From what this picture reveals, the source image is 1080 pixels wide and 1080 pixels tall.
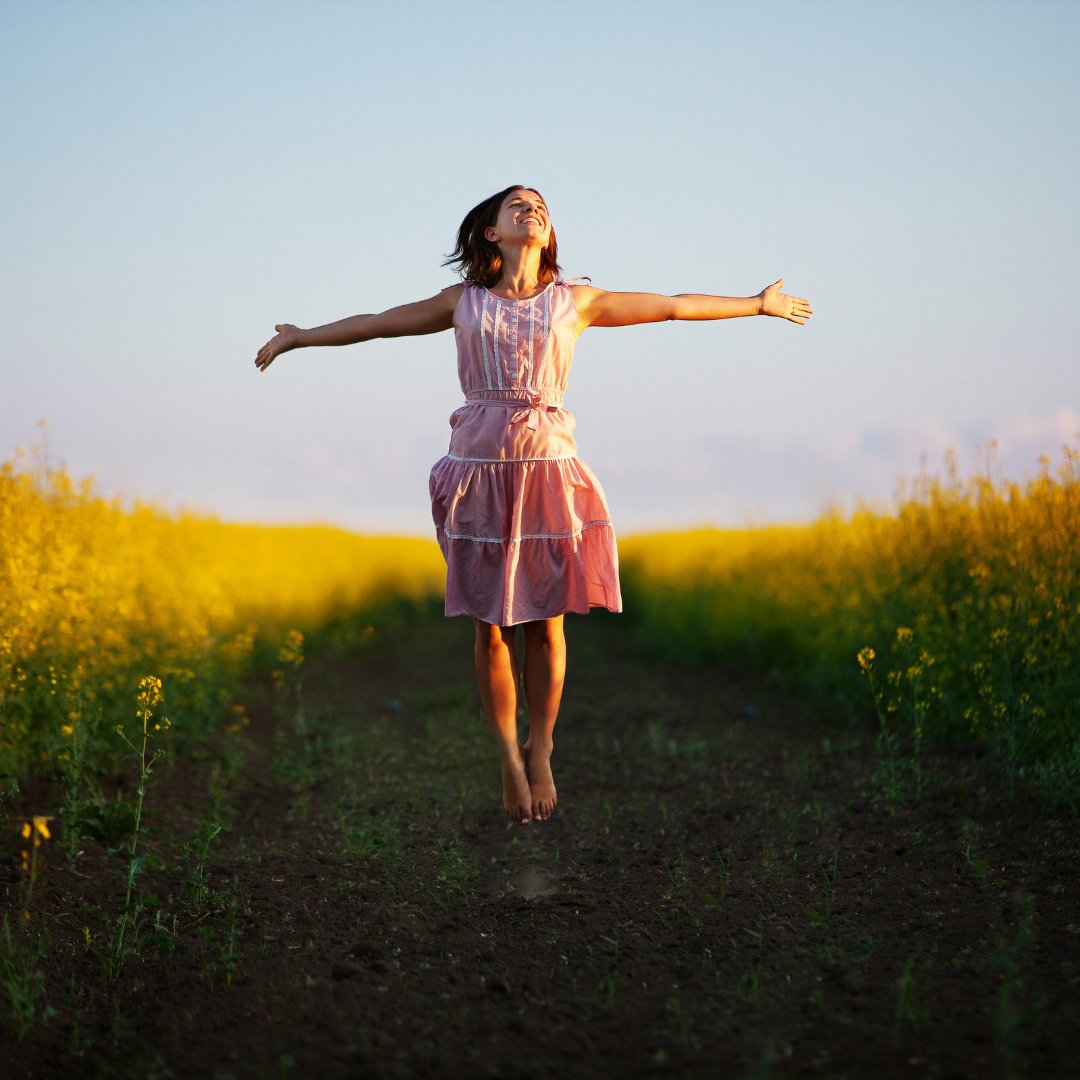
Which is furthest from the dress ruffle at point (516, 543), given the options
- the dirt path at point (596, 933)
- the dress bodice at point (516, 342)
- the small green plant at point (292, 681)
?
the small green plant at point (292, 681)

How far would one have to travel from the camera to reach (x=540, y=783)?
13.6 ft

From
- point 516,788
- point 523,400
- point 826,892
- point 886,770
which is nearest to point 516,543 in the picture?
point 523,400

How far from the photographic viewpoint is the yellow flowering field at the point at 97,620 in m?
5.24

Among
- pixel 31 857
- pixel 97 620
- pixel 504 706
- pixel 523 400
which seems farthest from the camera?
pixel 97 620

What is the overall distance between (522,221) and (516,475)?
953 millimetres

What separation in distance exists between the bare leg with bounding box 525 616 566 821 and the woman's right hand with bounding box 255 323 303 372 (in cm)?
147

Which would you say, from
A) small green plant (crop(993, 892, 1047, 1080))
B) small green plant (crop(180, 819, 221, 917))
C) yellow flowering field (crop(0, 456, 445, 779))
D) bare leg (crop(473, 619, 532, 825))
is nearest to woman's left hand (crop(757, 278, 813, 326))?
bare leg (crop(473, 619, 532, 825))

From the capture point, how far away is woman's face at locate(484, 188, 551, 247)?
4027 millimetres

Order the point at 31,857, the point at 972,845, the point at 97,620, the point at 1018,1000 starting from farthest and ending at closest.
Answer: the point at 97,620 < the point at 972,845 < the point at 31,857 < the point at 1018,1000

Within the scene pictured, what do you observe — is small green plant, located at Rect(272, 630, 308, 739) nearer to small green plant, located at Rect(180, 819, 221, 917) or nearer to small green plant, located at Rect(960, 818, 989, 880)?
small green plant, located at Rect(180, 819, 221, 917)

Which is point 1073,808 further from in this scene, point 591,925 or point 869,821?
point 591,925

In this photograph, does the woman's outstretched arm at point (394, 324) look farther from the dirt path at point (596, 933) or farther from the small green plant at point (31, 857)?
the dirt path at point (596, 933)

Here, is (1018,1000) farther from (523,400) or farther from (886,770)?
(886,770)

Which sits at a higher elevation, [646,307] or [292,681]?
[646,307]
